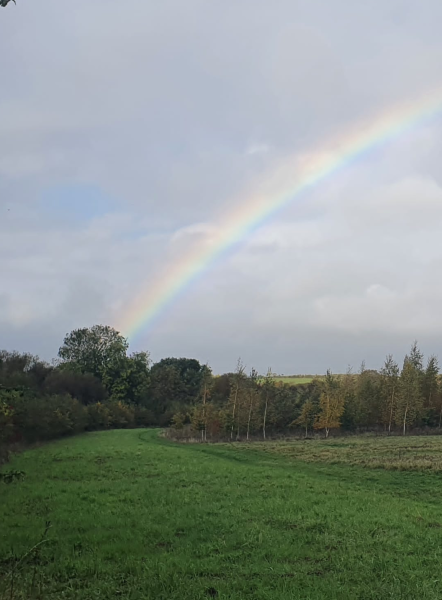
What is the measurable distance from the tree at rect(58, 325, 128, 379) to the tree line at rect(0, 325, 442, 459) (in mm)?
190

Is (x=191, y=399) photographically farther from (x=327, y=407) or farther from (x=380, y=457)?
(x=380, y=457)

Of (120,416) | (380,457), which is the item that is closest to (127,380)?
(120,416)

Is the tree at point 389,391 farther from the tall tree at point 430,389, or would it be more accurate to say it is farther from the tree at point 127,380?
the tree at point 127,380

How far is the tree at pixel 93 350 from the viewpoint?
90562 mm

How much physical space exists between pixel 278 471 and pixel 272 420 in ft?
126

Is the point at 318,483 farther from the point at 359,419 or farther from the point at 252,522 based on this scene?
the point at 359,419

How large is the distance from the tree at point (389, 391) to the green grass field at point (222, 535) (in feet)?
142

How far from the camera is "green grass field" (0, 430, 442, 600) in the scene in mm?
8875

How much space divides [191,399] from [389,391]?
3987cm

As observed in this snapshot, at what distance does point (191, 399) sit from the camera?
307 ft

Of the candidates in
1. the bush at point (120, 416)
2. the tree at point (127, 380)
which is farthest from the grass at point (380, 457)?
the tree at point (127, 380)

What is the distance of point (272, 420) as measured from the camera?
62.1m

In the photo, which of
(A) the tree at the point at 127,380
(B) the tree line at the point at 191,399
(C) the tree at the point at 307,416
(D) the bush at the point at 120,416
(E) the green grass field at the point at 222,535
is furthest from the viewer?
(A) the tree at the point at 127,380

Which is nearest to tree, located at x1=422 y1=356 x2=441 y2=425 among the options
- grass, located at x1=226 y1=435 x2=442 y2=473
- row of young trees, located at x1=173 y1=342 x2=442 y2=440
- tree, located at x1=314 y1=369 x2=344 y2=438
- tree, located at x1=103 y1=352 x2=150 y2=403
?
row of young trees, located at x1=173 y1=342 x2=442 y2=440
